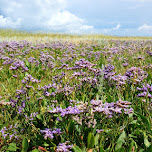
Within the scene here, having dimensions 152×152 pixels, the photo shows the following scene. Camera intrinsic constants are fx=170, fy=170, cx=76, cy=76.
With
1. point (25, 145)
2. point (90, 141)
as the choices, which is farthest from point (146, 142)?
point (25, 145)

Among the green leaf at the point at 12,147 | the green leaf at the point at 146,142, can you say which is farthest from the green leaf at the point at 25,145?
the green leaf at the point at 146,142

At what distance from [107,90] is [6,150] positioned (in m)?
2.35

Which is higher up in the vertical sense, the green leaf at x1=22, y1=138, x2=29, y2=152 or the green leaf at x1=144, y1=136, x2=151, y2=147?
the green leaf at x1=144, y1=136, x2=151, y2=147

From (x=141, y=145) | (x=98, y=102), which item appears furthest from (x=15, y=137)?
(x=141, y=145)

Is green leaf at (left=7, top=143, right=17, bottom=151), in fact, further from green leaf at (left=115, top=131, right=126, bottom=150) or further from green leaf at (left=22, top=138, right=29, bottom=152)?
green leaf at (left=115, top=131, right=126, bottom=150)

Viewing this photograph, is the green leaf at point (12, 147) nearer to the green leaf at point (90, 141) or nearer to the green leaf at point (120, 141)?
the green leaf at point (90, 141)

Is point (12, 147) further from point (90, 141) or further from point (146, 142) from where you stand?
point (146, 142)

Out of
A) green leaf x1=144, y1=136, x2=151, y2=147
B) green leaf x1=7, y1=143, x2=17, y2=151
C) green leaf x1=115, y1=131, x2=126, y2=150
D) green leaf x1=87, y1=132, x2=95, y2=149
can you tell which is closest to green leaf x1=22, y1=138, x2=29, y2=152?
green leaf x1=7, y1=143, x2=17, y2=151

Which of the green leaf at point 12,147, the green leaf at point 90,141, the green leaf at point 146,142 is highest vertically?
the green leaf at point 90,141

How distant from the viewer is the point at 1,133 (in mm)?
2402

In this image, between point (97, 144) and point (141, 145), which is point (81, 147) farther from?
point (141, 145)

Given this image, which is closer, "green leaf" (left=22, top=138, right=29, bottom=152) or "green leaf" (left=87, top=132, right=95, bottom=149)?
"green leaf" (left=87, top=132, right=95, bottom=149)

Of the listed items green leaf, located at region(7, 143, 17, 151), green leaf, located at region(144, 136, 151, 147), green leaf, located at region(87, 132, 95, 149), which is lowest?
green leaf, located at region(7, 143, 17, 151)

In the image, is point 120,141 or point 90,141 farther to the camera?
point 120,141
